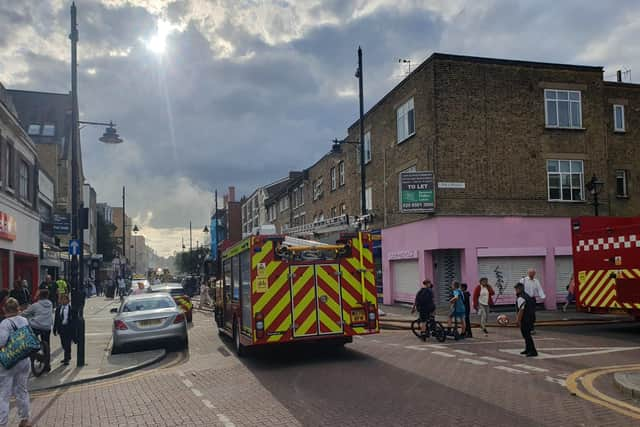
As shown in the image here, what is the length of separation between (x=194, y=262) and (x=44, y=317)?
7976cm

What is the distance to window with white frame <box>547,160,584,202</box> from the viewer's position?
77.2 feet

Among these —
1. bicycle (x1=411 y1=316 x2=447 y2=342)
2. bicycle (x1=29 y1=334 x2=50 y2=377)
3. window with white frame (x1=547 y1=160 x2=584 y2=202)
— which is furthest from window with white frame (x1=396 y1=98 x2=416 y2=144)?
bicycle (x1=29 y1=334 x2=50 y2=377)

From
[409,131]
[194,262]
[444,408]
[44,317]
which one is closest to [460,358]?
[444,408]

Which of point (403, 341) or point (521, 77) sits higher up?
point (521, 77)

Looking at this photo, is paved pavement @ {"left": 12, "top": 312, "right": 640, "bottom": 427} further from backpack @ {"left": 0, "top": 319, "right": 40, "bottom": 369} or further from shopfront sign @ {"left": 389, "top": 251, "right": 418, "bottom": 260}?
shopfront sign @ {"left": 389, "top": 251, "right": 418, "bottom": 260}

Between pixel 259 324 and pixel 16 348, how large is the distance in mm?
4838

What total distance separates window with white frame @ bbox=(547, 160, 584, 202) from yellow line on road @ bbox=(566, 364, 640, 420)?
47.8ft

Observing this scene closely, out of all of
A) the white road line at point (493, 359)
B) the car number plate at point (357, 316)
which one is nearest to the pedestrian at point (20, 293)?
the car number plate at point (357, 316)

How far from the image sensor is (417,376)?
9.41m

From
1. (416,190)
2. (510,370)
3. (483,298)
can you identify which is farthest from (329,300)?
(416,190)

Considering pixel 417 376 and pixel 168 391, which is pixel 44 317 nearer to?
pixel 168 391

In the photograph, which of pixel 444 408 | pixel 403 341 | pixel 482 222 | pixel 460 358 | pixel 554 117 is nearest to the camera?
pixel 444 408

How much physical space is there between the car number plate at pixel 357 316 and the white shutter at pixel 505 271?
12.1 metres

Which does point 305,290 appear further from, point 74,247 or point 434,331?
point 74,247
